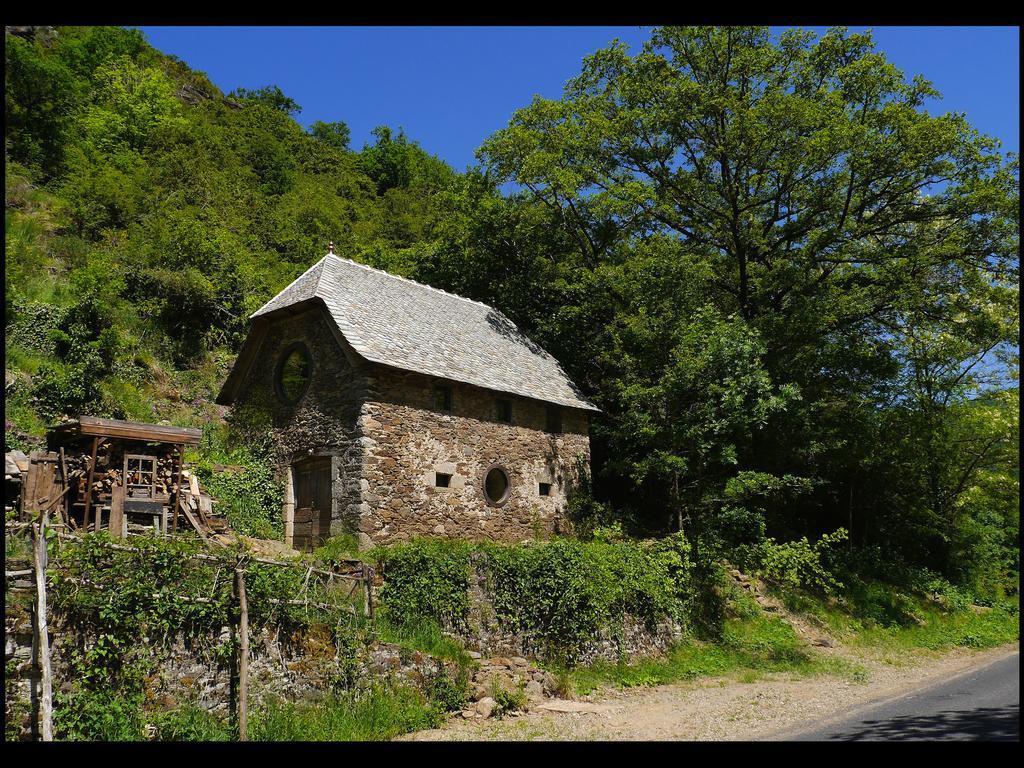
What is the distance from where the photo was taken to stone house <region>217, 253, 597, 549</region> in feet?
50.5

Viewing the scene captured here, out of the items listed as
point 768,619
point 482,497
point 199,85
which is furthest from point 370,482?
point 199,85

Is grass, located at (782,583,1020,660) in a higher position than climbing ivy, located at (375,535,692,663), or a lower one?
lower

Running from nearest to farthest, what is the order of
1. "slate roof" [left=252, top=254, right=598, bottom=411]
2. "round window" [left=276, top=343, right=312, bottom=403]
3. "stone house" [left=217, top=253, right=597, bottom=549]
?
"stone house" [left=217, top=253, right=597, bottom=549], "slate roof" [left=252, top=254, right=598, bottom=411], "round window" [left=276, top=343, right=312, bottom=403]

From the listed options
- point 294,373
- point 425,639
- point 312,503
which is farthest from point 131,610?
point 294,373

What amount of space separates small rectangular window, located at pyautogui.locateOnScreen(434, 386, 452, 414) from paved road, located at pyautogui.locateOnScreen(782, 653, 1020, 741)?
10201mm

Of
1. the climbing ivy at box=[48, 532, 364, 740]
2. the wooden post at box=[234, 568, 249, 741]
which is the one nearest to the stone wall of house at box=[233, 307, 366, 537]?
the climbing ivy at box=[48, 532, 364, 740]

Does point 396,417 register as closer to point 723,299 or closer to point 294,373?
point 294,373

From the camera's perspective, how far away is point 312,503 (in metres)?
16.3

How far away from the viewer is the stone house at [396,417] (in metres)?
15.4

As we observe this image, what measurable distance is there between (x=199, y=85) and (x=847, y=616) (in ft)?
196

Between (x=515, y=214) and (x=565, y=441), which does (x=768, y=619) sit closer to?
(x=565, y=441)

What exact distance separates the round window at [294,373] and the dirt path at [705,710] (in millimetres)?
9610

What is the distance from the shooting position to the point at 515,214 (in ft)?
78.4

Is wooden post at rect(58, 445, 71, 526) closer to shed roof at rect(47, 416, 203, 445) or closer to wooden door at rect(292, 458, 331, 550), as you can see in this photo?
shed roof at rect(47, 416, 203, 445)
